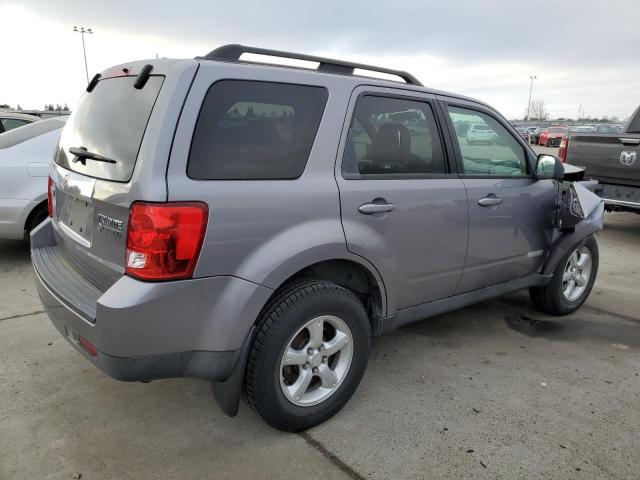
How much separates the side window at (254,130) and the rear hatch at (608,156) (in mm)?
5547

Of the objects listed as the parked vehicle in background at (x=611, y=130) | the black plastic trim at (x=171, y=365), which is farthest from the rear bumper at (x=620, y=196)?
the black plastic trim at (x=171, y=365)

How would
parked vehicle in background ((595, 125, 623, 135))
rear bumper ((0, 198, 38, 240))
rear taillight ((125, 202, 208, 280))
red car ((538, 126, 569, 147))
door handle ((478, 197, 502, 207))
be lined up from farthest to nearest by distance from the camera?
red car ((538, 126, 569, 147)) < parked vehicle in background ((595, 125, 623, 135)) < rear bumper ((0, 198, 38, 240)) < door handle ((478, 197, 502, 207)) < rear taillight ((125, 202, 208, 280))

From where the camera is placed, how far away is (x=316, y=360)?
2.59m

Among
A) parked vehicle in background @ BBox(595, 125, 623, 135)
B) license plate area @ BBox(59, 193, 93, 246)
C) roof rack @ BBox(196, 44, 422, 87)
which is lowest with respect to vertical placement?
license plate area @ BBox(59, 193, 93, 246)

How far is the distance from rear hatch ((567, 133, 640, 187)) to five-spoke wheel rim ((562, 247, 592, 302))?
284 centimetres

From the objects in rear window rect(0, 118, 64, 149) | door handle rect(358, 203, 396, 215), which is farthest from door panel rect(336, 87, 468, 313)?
rear window rect(0, 118, 64, 149)

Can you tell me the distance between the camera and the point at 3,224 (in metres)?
5.07

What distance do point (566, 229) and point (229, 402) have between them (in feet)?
9.97

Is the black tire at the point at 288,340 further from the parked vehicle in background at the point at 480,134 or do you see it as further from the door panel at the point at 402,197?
the parked vehicle in background at the point at 480,134

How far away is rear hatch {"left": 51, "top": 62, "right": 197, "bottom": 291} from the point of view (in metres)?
2.09

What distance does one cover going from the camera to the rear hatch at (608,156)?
21.2 feet

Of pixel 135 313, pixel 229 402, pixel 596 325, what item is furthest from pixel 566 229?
pixel 135 313

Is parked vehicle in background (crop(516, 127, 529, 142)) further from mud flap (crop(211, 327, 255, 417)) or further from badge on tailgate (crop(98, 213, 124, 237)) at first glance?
badge on tailgate (crop(98, 213, 124, 237))

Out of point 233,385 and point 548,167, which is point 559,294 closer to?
point 548,167
